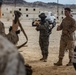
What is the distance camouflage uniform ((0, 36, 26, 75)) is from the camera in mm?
1116

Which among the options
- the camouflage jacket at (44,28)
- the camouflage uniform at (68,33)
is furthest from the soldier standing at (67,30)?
the camouflage jacket at (44,28)

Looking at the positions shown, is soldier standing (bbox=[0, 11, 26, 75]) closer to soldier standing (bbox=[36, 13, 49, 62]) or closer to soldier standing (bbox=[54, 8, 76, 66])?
soldier standing (bbox=[54, 8, 76, 66])

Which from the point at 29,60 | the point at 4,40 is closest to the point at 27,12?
the point at 29,60

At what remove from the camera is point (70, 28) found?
9438mm

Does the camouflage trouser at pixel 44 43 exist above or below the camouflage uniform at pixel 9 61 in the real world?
below

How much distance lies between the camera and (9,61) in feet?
3.72

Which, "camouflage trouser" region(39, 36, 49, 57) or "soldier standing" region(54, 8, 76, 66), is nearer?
"soldier standing" region(54, 8, 76, 66)

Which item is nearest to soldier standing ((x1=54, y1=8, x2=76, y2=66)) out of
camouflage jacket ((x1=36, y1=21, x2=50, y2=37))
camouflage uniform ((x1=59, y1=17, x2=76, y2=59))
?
camouflage uniform ((x1=59, y1=17, x2=76, y2=59))

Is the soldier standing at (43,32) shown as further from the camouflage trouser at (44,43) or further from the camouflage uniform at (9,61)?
the camouflage uniform at (9,61)

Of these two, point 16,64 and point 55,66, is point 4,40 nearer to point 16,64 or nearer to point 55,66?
point 16,64

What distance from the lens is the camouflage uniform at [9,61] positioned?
3.66ft

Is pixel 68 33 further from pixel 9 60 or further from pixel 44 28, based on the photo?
pixel 9 60

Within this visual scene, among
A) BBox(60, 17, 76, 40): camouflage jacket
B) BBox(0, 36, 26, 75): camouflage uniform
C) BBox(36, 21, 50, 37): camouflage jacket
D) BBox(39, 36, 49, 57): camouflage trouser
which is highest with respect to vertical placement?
BBox(0, 36, 26, 75): camouflage uniform

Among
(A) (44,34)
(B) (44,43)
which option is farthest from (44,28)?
(B) (44,43)
